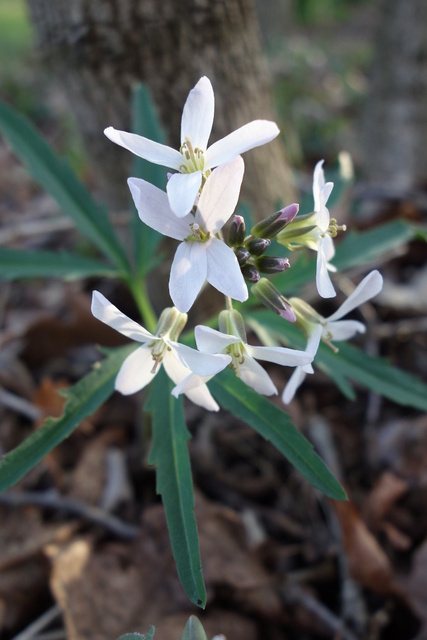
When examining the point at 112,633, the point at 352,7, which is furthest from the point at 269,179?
the point at 352,7

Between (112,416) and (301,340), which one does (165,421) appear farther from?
(112,416)

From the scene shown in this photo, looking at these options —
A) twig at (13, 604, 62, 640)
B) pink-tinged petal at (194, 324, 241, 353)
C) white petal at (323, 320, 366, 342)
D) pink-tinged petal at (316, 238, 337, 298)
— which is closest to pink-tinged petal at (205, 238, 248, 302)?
pink-tinged petal at (194, 324, 241, 353)

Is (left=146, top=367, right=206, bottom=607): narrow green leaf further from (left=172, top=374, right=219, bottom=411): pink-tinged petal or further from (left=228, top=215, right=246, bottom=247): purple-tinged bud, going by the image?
(left=228, top=215, right=246, bottom=247): purple-tinged bud

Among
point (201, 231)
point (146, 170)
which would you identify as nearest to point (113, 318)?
point (201, 231)

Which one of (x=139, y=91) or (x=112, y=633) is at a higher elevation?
(x=139, y=91)

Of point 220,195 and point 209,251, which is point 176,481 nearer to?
point 209,251
